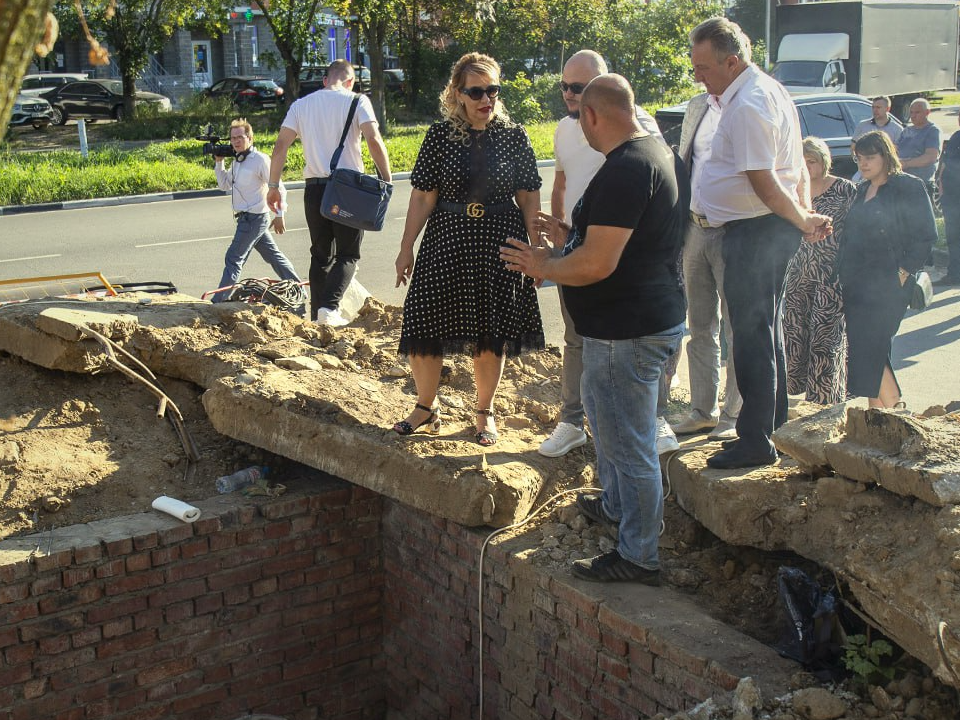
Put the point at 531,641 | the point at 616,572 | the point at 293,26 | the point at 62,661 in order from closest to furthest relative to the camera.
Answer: the point at 616,572
the point at 531,641
the point at 62,661
the point at 293,26

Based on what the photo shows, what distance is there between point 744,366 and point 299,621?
249 cm

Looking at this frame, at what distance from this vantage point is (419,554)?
5113mm

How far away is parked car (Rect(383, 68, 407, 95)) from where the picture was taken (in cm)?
3403

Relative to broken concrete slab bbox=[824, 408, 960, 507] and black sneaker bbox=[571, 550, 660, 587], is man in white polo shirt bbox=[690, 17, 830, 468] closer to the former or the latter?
broken concrete slab bbox=[824, 408, 960, 507]

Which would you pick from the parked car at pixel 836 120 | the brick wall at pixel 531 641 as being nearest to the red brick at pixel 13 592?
the brick wall at pixel 531 641

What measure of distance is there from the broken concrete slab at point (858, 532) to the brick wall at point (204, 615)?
181cm

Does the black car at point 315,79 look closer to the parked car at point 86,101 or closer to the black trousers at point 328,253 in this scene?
the parked car at point 86,101

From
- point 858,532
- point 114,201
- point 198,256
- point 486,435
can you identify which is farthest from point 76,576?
point 114,201

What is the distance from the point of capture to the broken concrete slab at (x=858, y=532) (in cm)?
322

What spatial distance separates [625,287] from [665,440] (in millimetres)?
1166

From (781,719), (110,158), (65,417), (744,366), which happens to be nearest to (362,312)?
(65,417)

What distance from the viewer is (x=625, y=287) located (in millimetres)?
3773

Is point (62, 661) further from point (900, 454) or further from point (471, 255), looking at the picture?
point (900, 454)

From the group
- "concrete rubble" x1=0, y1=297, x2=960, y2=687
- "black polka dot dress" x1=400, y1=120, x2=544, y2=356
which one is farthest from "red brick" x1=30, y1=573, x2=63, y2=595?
"black polka dot dress" x1=400, y1=120, x2=544, y2=356
